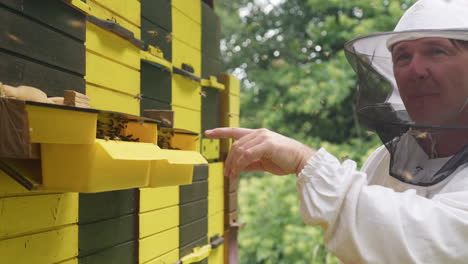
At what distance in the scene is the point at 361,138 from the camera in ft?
21.6

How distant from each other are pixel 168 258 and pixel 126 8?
1.13m

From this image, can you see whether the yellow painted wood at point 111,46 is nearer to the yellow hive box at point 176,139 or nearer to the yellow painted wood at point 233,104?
the yellow hive box at point 176,139

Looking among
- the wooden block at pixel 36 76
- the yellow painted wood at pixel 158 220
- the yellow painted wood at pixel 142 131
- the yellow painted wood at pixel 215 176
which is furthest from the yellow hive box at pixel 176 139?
the yellow painted wood at pixel 215 176

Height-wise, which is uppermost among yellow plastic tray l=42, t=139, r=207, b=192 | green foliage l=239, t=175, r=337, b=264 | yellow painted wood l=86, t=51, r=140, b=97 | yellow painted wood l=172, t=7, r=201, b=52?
yellow painted wood l=172, t=7, r=201, b=52

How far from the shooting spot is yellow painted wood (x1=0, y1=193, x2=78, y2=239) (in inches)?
42.4

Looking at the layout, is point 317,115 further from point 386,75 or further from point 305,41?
point 386,75

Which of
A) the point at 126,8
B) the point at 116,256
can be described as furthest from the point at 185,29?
the point at 116,256

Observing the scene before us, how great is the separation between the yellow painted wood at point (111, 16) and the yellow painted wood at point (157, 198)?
0.65 metres

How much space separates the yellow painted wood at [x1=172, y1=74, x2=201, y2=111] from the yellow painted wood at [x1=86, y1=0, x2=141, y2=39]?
1.27 feet

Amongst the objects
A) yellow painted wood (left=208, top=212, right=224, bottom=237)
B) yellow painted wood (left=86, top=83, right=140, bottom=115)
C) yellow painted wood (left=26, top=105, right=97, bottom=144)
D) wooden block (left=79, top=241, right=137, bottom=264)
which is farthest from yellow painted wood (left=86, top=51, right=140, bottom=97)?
yellow painted wood (left=208, top=212, right=224, bottom=237)

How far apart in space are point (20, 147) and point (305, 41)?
6.60 m

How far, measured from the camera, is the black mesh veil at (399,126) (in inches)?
56.1

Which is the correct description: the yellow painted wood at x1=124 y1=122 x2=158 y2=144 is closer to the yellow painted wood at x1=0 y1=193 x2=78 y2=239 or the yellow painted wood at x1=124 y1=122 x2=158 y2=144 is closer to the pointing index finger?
the pointing index finger

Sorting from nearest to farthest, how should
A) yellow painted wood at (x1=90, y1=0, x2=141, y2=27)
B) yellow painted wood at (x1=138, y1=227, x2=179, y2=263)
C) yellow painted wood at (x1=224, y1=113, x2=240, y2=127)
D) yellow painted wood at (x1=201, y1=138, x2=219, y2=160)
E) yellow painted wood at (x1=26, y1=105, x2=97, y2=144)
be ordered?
yellow painted wood at (x1=26, y1=105, x2=97, y2=144)
yellow painted wood at (x1=90, y1=0, x2=141, y2=27)
yellow painted wood at (x1=138, y1=227, x2=179, y2=263)
yellow painted wood at (x1=201, y1=138, x2=219, y2=160)
yellow painted wood at (x1=224, y1=113, x2=240, y2=127)
